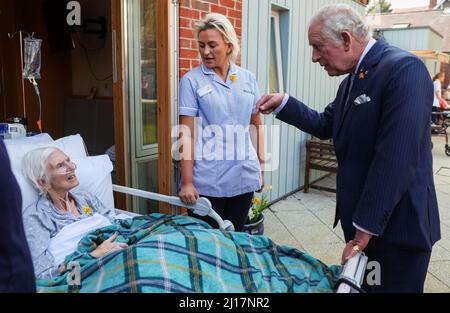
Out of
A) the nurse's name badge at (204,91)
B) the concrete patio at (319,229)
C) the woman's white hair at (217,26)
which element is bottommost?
the concrete patio at (319,229)

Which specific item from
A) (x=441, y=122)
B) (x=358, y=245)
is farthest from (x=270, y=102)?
(x=441, y=122)

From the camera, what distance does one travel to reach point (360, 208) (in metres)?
1.39

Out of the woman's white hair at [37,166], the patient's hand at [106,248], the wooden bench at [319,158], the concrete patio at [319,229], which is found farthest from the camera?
the wooden bench at [319,158]

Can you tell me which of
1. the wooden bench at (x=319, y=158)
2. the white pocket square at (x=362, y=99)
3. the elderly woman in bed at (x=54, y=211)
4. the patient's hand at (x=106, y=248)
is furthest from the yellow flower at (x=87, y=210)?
the wooden bench at (x=319, y=158)

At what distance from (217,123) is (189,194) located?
423 mm

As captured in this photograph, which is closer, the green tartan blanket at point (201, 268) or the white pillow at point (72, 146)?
the green tartan blanket at point (201, 268)

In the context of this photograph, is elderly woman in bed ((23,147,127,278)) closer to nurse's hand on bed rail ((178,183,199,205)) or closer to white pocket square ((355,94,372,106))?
nurse's hand on bed rail ((178,183,199,205))

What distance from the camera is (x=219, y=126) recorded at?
86.2 inches

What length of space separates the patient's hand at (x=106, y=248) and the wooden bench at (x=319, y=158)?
3332 mm

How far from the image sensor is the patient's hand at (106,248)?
1.82m

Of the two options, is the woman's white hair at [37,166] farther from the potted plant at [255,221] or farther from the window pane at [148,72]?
the potted plant at [255,221]
